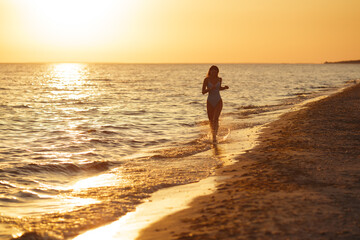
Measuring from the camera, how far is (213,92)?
12.1m

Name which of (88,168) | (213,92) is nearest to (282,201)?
(88,168)

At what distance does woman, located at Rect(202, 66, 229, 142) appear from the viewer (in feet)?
38.9

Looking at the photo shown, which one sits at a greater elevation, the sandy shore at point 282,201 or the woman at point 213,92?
the woman at point 213,92

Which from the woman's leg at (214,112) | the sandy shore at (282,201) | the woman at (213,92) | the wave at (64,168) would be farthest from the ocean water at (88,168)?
the sandy shore at (282,201)

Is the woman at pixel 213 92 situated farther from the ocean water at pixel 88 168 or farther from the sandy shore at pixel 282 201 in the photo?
the sandy shore at pixel 282 201

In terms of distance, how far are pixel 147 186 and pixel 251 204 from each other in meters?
2.94

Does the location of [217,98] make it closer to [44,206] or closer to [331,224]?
[44,206]

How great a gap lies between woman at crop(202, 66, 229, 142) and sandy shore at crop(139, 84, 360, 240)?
2864mm

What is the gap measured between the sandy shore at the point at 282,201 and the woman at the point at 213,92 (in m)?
2.86

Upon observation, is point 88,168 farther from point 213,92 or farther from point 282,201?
point 282,201

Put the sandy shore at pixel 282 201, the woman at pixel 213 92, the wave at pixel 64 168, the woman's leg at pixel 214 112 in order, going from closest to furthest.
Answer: the sandy shore at pixel 282 201 → the wave at pixel 64 168 → the woman at pixel 213 92 → the woman's leg at pixel 214 112

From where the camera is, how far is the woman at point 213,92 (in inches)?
467

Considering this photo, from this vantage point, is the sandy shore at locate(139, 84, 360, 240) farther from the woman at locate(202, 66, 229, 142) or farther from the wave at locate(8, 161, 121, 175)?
the wave at locate(8, 161, 121, 175)

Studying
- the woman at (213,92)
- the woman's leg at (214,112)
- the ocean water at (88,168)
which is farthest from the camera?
the woman's leg at (214,112)
